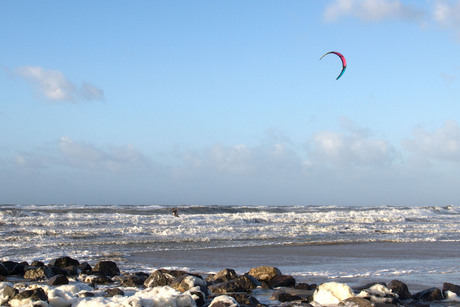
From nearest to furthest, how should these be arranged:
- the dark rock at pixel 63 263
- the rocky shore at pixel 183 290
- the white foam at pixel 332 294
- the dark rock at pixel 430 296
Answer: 1. the rocky shore at pixel 183 290
2. the white foam at pixel 332 294
3. the dark rock at pixel 430 296
4. the dark rock at pixel 63 263

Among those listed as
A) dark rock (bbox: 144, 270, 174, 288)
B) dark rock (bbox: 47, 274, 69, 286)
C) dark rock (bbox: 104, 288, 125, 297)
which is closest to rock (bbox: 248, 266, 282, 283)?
dark rock (bbox: 144, 270, 174, 288)

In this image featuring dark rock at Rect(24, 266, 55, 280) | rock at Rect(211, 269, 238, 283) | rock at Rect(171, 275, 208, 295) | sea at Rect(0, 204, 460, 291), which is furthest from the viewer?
sea at Rect(0, 204, 460, 291)

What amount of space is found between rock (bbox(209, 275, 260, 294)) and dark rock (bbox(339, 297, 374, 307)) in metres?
2.17

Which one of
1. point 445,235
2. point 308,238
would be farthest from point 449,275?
point 445,235

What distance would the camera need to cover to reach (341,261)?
551 inches

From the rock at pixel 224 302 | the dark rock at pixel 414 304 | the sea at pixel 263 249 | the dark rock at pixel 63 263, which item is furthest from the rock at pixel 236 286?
the dark rock at pixel 63 263

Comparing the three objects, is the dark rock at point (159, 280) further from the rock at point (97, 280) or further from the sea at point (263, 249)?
the sea at point (263, 249)

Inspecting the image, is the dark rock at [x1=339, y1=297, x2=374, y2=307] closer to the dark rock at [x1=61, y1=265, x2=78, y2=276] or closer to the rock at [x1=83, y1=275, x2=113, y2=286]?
the rock at [x1=83, y1=275, x2=113, y2=286]

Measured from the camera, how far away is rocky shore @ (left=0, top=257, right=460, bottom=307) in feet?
24.0

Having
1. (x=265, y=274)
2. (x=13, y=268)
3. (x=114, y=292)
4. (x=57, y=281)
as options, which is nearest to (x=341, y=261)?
(x=265, y=274)

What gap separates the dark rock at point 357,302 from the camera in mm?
7188

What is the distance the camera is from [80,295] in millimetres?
8047

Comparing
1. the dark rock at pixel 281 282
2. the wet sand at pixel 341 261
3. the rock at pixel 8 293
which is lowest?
the wet sand at pixel 341 261

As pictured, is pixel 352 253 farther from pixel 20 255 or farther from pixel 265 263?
pixel 20 255
